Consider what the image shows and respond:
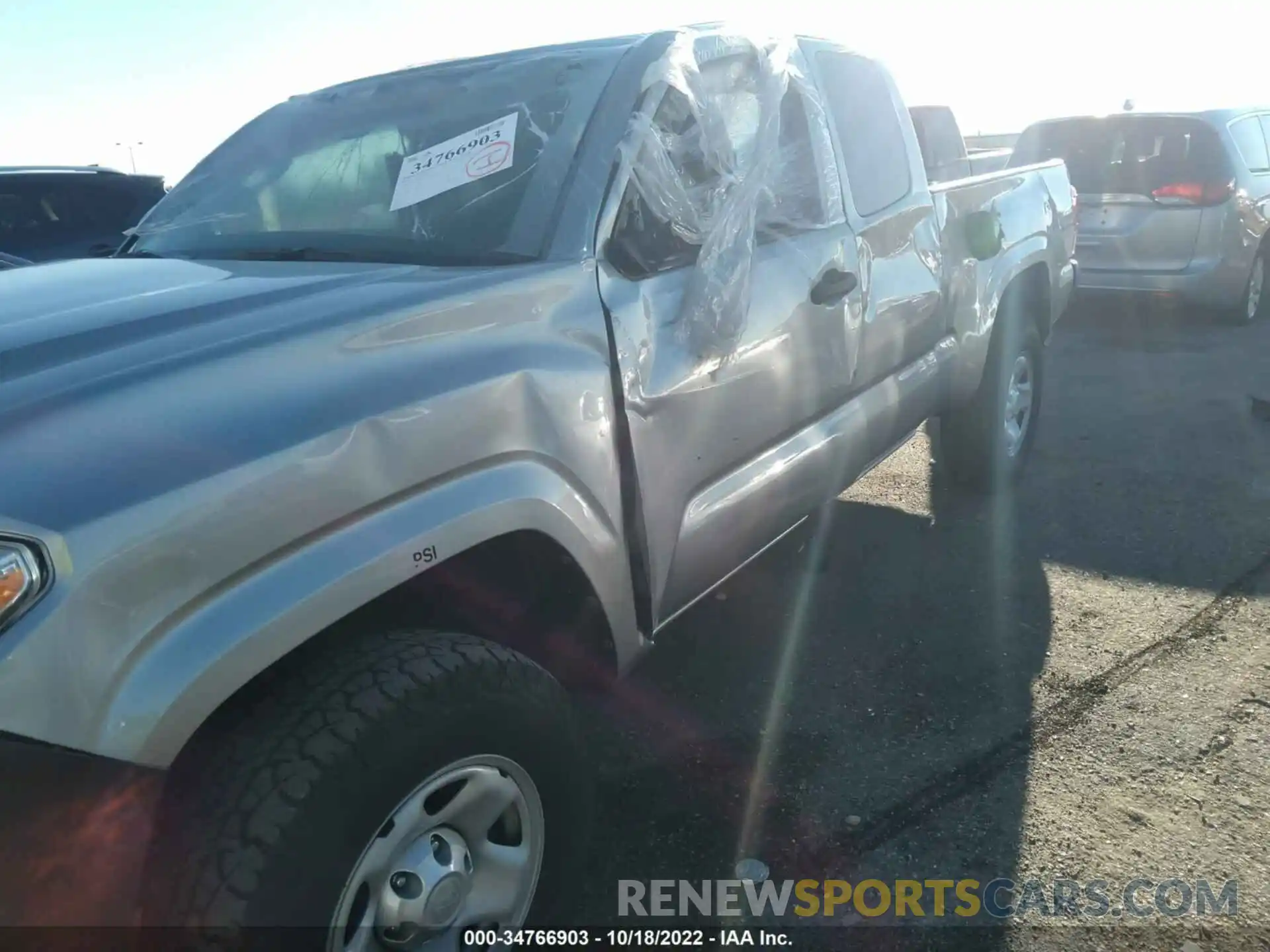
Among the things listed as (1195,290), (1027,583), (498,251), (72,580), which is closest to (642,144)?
(498,251)

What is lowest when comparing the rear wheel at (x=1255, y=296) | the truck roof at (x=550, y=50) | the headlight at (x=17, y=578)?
Result: the rear wheel at (x=1255, y=296)

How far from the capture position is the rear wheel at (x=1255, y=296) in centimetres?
769

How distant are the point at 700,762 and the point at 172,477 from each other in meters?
1.76

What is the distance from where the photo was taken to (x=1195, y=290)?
725 cm

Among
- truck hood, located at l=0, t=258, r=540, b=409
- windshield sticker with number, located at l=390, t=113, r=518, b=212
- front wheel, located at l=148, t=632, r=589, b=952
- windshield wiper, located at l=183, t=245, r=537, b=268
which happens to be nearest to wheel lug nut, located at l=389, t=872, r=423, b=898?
front wheel, located at l=148, t=632, r=589, b=952

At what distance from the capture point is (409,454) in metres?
1.62

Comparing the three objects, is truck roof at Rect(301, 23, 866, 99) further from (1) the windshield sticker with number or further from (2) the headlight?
(2) the headlight

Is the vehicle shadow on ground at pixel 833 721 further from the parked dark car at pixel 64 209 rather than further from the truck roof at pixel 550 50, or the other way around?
the parked dark car at pixel 64 209

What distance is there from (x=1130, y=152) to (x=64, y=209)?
7.68m

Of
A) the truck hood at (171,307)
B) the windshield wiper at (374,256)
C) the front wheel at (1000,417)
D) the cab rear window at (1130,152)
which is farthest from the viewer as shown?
the cab rear window at (1130,152)

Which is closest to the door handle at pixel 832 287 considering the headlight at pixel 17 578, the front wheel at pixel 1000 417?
the front wheel at pixel 1000 417

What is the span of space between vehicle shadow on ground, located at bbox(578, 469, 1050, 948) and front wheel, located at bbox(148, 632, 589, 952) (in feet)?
1.69

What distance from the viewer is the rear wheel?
7691 millimetres

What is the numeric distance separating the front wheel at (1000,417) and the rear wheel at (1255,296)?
13.6 ft
